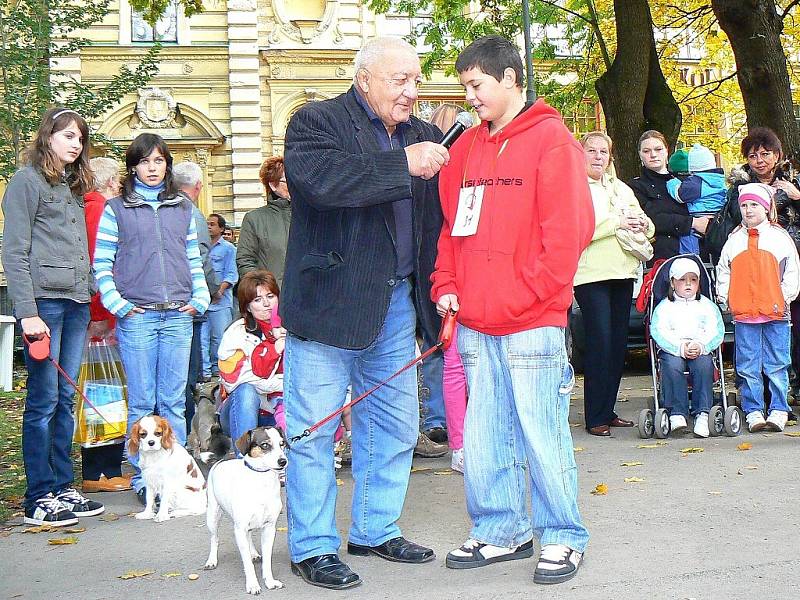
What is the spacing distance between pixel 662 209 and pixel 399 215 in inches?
182

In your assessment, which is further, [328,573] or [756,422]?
[756,422]

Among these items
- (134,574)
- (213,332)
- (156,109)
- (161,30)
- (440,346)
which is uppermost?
(161,30)

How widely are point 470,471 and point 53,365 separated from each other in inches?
103

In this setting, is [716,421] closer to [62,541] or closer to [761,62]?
[62,541]

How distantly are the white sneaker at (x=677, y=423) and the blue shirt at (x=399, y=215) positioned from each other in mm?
3834

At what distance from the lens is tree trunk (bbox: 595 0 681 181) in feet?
57.4

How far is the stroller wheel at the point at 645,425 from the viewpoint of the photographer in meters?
8.60

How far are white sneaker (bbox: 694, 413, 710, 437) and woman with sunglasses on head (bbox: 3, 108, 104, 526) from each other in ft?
13.8

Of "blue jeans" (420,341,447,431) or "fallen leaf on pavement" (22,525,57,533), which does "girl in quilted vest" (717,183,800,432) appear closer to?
"blue jeans" (420,341,447,431)

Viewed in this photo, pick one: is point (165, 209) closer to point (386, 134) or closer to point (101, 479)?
point (101, 479)

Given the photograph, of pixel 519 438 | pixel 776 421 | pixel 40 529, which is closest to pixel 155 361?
pixel 40 529

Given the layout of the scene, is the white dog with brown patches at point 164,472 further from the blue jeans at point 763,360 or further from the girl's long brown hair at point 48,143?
the blue jeans at point 763,360

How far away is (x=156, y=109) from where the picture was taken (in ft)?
96.0

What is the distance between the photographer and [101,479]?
25.2 ft
